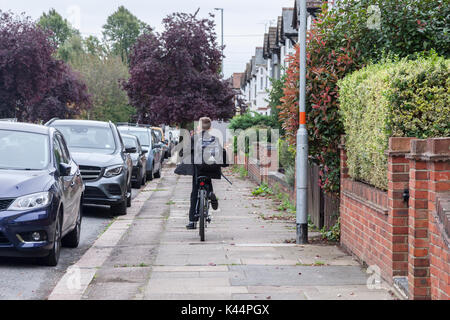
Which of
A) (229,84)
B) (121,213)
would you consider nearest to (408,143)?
(121,213)

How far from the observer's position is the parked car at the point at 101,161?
494 inches

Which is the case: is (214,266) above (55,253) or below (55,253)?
below

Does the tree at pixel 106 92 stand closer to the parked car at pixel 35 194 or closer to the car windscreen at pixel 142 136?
the car windscreen at pixel 142 136

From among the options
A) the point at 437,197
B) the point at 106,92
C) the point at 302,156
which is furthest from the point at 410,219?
the point at 106,92

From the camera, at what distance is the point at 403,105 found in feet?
21.3

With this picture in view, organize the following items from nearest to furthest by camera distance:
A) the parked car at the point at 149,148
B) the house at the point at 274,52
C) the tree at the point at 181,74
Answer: the parked car at the point at 149,148 < the house at the point at 274,52 < the tree at the point at 181,74

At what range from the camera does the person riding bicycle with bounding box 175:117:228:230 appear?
405 inches

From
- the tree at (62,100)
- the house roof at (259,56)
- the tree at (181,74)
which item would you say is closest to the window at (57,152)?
the tree at (181,74)

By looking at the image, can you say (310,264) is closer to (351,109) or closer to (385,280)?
(385,280)

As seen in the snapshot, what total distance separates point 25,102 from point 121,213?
85.4ft

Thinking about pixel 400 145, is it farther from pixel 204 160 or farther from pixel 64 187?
pixel 204 160

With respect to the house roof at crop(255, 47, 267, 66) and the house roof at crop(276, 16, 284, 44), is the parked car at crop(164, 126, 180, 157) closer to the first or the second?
the house roof at crop(255, 47, 267, 66)

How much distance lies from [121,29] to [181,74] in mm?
61091

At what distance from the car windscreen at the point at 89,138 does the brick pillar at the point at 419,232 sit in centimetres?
868
